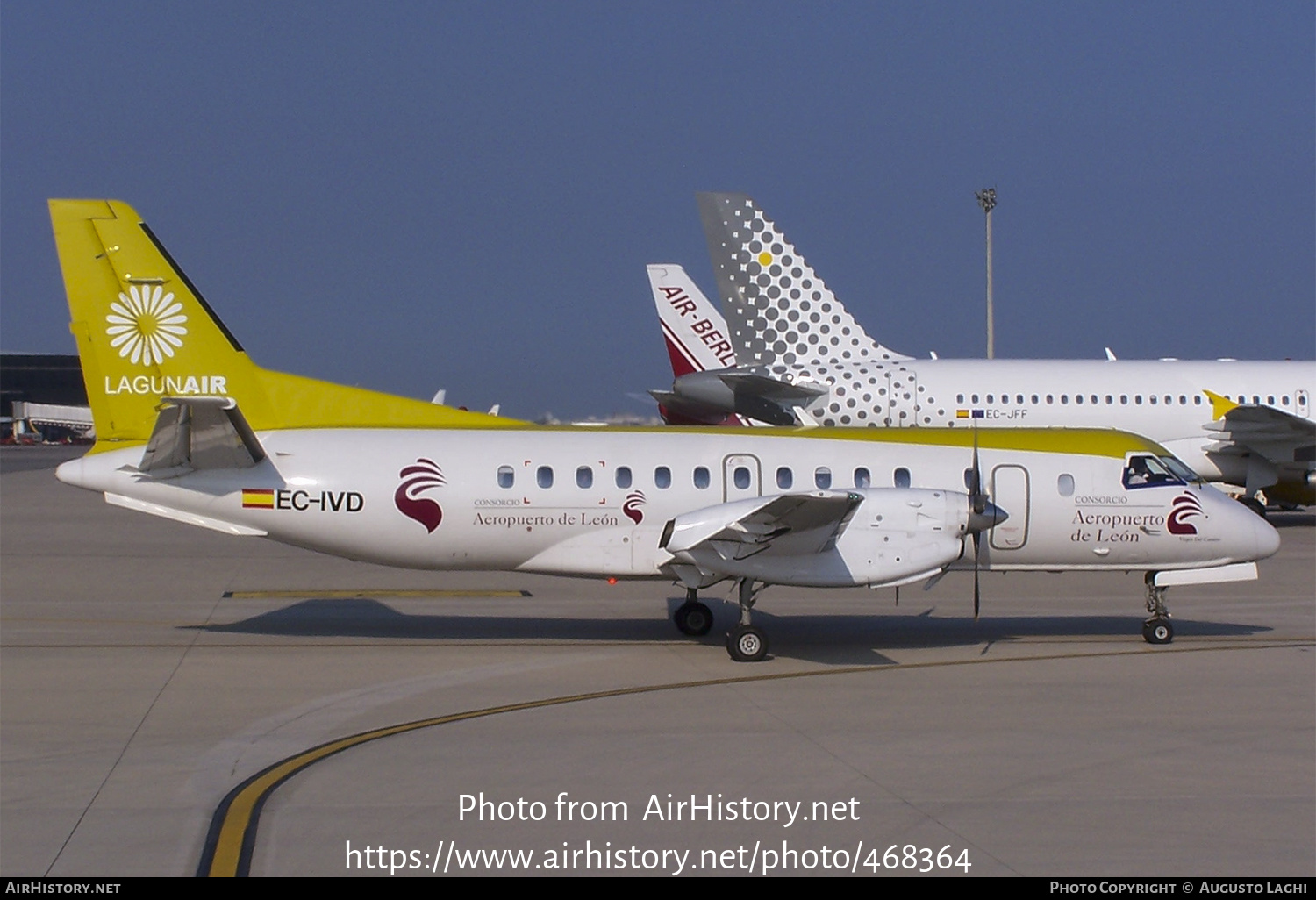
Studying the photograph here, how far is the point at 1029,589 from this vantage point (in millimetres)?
20922

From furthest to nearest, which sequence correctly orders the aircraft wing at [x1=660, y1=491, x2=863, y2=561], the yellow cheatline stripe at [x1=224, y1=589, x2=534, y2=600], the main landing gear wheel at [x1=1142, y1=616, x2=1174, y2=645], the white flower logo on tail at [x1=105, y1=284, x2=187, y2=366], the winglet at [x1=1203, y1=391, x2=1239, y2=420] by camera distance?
1. the winglet at [x1=1203, y1=391, x2=1239, y2=420]
2. the yellow cheatline stripe at [x1=224, y1=589, x2=534, y2=600]
3. the main landing gear wheel at [x1=1142, y1=616, x2=1174, y2=645]
4. the white flower logo on tail at [x1=105, y1=284, x2=187, y2=366]
5. the aircraft wing at [x1=660, y1=491, x2=863, y2=561]

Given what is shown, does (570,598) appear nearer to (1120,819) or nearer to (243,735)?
(243,735)

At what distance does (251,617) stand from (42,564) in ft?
25.0

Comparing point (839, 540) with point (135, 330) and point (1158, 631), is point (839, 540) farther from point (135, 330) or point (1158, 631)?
point (135, 330)

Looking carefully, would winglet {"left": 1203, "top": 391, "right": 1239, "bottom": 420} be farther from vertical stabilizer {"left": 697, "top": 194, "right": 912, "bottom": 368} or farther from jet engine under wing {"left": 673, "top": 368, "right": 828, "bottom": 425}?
jet engine under wing {"left": 673, "top": 368, "right": 828, "bottom": 425}

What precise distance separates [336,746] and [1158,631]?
1007cm

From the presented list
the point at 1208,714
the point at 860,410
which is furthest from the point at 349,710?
the point at 860,410

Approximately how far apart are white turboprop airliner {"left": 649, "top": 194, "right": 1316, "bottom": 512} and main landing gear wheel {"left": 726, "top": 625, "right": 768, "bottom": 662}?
14.0 m

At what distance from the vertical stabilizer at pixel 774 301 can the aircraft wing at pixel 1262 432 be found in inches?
341

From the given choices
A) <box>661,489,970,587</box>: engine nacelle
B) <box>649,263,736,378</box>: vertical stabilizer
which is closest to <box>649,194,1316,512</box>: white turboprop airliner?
<box>649,263,736,378</box>: vertical stabilizer

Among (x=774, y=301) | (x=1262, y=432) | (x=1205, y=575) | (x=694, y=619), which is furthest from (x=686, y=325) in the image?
(x=1205, y=575)

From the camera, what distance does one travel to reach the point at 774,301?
29.4m

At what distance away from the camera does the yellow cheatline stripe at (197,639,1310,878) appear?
750 cm

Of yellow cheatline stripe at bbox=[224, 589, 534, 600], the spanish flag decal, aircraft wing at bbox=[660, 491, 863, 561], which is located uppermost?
the spanish flag decal
